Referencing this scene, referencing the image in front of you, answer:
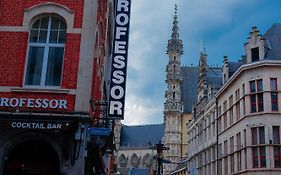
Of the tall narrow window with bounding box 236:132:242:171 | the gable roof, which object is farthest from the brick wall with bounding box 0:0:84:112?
the tall narrow window with bounding box 236:132:242:171

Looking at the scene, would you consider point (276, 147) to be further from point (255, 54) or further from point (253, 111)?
point (255, 54)

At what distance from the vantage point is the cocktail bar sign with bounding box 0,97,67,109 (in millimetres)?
14000

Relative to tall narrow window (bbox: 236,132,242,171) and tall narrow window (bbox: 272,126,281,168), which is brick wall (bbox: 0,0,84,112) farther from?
tall narrow window (bbox: 236,132,242,171)

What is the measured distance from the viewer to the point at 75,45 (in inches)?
578

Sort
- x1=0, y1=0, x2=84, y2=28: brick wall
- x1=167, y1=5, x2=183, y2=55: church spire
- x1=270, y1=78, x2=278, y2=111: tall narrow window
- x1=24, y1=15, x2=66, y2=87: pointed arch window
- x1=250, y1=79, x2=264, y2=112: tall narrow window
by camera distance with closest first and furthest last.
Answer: x1=24, y1=15, x2=66, y2=87: pointed arch window, x1=0, y1=0, x2=84, y2=28: brick wall, x1=270, y1=78, x2=278, y2=111: tall narrow window, x1=250, y1=79, x2=264, y2=112: tall narrow window, x1=167, y1=5, x2=183, y2=55: church spire

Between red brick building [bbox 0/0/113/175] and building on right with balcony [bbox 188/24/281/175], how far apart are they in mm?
20117

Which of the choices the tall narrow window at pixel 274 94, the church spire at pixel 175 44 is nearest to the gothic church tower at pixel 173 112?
the church spire at pixel 175 44

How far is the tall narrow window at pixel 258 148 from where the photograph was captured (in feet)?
102

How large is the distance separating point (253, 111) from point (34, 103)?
2205 cm

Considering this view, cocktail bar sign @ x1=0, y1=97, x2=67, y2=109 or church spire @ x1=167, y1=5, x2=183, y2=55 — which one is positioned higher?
church spire @ x1=167, y1=5, x2=183, y2=55

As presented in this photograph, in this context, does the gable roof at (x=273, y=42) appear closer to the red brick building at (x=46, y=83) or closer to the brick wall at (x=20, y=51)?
the red brick building at (x=46, y=83)

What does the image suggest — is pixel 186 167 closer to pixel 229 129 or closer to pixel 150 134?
pixel 229 129

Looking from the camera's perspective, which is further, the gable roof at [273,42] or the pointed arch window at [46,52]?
the gable roof at [273,42]

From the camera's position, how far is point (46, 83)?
14.5 meters
